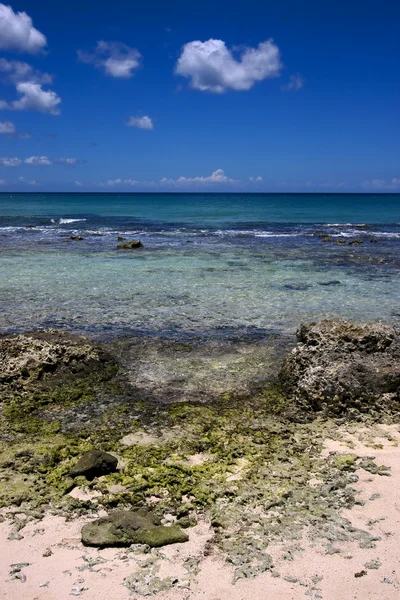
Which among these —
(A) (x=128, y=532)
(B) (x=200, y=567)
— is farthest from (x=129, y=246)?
(B) (x=200, y=567)

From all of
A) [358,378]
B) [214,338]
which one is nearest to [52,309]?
[214,338]

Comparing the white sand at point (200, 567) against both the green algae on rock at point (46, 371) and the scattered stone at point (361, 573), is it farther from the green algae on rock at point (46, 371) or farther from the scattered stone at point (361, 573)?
the green algae on rock at point (46, 371)

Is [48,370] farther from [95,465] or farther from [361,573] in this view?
[361,573]

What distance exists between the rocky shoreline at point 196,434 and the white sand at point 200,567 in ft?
0.33

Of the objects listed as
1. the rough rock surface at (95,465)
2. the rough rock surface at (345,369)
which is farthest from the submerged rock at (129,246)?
the rough rock surface at (95,465)

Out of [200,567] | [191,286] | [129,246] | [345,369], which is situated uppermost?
[129,246]

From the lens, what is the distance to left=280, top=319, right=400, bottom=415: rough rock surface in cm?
769

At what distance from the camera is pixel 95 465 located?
5.85m

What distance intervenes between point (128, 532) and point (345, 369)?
4.55 meters

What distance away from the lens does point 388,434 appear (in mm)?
6906

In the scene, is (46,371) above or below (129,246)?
below

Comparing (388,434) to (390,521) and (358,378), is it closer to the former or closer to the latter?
(358,378)

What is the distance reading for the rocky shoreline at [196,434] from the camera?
5.04 meters

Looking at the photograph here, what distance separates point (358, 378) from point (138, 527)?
14.5 ft
